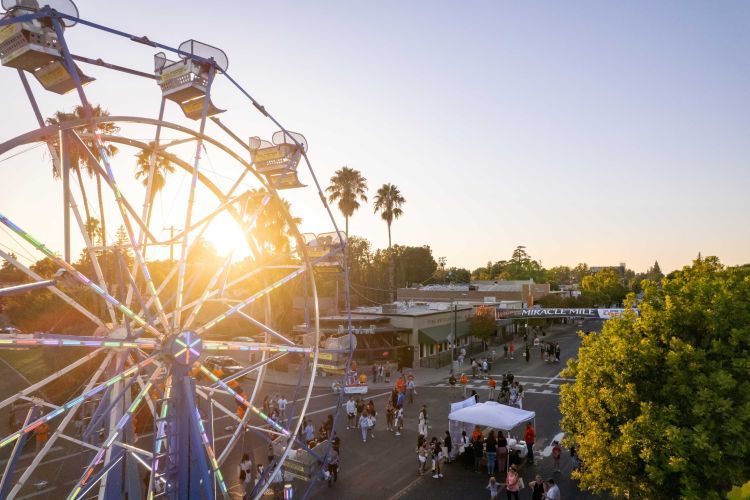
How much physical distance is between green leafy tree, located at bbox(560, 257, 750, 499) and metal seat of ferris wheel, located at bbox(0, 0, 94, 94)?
1338 centimetres

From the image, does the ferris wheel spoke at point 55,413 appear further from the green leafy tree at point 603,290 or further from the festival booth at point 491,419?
the green leafy tree at point 603,290

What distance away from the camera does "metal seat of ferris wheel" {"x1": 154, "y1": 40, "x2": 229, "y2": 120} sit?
11172mm

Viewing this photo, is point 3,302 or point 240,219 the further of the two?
point 3,302

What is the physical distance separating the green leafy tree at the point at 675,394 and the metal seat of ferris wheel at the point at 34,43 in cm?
1338

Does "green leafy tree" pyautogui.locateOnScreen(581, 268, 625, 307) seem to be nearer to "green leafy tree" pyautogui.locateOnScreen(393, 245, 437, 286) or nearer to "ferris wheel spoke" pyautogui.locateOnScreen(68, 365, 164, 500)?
"green leafy tree" pyautogui.locateOnScreen(393, 245, 437, 286)

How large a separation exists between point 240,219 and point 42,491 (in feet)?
34.0

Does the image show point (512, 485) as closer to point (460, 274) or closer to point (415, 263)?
point (415, 263)

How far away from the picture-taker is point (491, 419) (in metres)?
16.9

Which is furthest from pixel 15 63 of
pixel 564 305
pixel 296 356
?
pixel 564 305

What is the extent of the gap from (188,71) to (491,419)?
14.0m

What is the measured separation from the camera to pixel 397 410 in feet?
71.8

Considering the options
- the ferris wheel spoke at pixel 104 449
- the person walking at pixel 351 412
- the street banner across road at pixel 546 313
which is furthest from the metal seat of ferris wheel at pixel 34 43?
the street banner across road at pixel 546 313

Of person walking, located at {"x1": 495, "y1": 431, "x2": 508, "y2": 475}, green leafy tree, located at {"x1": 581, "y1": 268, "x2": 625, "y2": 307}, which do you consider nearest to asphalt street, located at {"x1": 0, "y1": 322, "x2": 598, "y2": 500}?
person walking, located at {"x1": 495, "y1": 431, "x2": 508, "y2": 475}

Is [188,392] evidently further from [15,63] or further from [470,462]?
[470,462]
